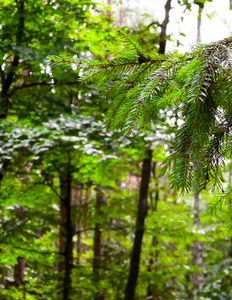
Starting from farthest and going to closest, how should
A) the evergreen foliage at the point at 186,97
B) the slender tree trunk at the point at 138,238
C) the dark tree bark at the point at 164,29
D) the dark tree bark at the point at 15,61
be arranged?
the slender tree trunk at the point at 138,238 < the dark tree bark at the point at 164,29 < the dark tree bark at the point at 15,61 < the evergreen foliage at the point at 186,97

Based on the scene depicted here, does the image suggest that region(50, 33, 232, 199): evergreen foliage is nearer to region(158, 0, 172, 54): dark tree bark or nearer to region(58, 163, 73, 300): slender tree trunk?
region(58, 163, 73, 300): slender tree trunk

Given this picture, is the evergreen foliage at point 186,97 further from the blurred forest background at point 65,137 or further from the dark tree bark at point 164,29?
the dark tree bark at point 164,29

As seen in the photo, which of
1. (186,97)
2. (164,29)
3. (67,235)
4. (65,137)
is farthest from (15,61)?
(186,97)

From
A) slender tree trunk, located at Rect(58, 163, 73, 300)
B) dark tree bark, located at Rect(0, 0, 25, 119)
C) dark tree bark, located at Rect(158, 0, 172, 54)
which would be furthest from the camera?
dark tree bark, located at Rect(158, 0, 172, 54)

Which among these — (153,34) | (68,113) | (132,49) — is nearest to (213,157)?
(132,49)

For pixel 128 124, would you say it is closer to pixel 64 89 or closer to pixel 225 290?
pixel 64 89

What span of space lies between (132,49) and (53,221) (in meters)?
4.48

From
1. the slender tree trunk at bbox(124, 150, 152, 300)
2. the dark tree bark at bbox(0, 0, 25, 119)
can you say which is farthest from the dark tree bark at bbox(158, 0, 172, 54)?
the dark tree bark at bbox(0, 0, 25, 119)

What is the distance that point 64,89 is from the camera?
4.94 m

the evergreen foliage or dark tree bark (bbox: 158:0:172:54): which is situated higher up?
dark tree bark (bbox: 158:0:172:54)

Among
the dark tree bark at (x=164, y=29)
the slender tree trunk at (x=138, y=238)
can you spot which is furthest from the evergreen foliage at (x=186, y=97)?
the dark tree bark at (x=164, y=29)

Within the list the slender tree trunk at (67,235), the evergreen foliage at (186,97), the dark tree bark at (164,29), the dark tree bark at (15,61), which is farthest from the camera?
the dark tree bark at (164,29)

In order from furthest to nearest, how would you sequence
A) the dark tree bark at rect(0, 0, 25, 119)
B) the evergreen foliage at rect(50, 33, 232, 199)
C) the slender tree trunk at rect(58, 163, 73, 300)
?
the slender tree trunk at rect(58, 163, 73, 300) → the dark tree bark at rect(0, 0, 25, 119) → the evergreen foliage at rect(50, 33, 232, 199)

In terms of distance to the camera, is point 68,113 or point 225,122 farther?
point 68,113
